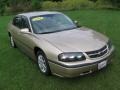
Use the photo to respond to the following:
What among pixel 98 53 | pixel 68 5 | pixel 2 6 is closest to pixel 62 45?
pixel 98 53

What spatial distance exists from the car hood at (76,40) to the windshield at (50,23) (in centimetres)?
27

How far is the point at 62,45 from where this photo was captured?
15.7 feet

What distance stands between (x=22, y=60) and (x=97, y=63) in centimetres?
271

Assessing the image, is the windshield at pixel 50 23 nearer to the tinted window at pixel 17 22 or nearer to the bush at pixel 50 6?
the tinted window at pixel 17 22

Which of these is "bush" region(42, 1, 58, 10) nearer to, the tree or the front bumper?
the tree

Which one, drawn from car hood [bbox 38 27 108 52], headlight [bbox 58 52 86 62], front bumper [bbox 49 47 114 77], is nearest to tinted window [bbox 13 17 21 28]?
car hood [bbox 38 27 108 52]

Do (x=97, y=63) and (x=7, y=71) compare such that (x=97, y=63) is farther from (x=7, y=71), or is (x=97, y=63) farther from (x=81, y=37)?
(x=7, y=71)

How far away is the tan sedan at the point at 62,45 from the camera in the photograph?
4535mm

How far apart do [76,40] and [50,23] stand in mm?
→ 1232

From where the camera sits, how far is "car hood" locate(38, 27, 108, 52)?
4680 mm

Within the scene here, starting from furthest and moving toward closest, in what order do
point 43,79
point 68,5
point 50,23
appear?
point 68,5
point 50,23
point 43,79

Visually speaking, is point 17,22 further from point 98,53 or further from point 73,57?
point 98,53

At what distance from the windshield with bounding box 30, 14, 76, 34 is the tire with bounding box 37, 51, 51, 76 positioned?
2.17 feet

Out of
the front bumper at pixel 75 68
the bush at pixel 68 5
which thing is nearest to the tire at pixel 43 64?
the front bumper at pixel 75 68
